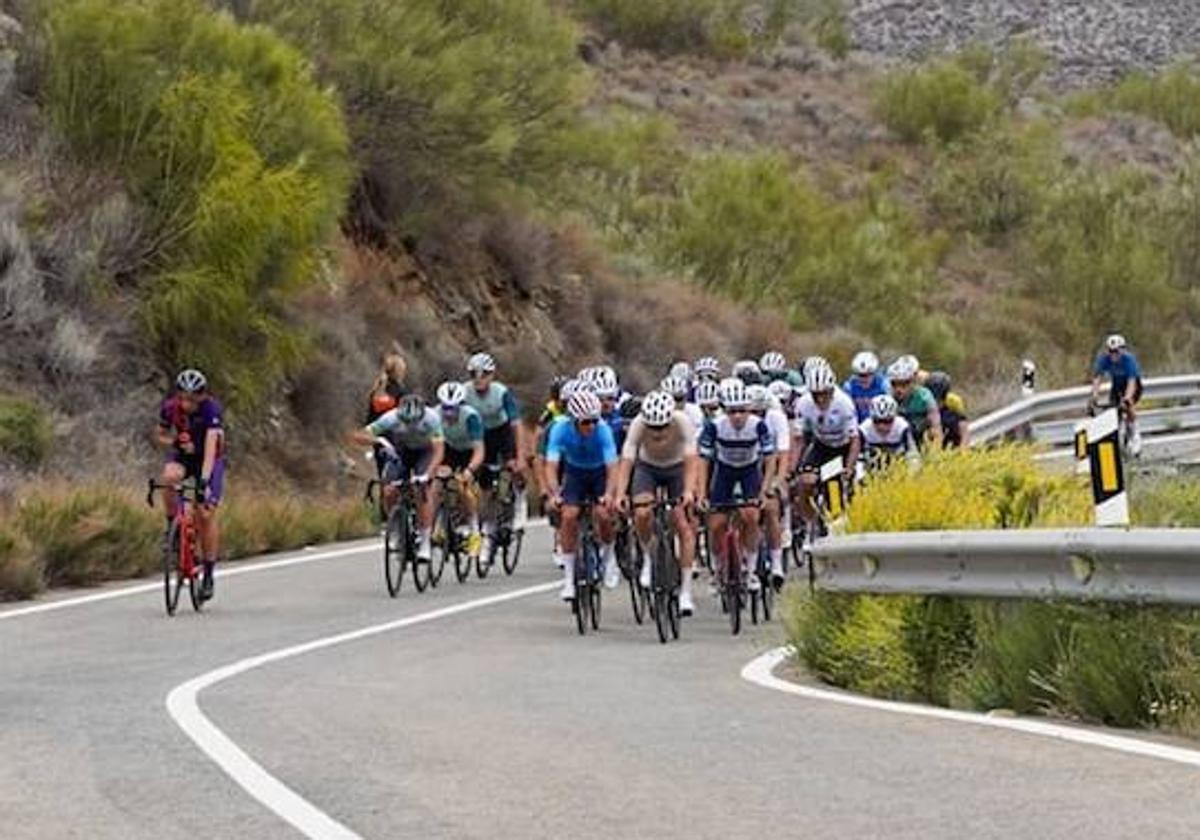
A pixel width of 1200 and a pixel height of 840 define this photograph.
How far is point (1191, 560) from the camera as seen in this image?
35.1 ft

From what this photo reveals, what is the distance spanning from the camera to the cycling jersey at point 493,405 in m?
23.8

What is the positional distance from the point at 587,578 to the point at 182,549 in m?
3.32

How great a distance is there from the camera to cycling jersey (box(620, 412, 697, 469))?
18609mm

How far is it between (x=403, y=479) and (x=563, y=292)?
65.2 ft

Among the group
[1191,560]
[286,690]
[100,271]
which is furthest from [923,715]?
[100,271]

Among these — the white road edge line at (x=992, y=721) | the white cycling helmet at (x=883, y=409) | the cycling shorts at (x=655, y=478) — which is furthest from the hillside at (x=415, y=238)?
the white road edge line at (x=992, y=721)

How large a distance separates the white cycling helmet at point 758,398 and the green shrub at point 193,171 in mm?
10748

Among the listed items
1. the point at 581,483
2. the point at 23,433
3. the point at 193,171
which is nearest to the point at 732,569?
the point at 581,483

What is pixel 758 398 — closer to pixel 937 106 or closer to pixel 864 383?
pixel 864 383

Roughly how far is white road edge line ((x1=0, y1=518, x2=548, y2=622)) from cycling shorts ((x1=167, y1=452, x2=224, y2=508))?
1512 millimetres

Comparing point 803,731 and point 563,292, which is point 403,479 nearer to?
point 803,731

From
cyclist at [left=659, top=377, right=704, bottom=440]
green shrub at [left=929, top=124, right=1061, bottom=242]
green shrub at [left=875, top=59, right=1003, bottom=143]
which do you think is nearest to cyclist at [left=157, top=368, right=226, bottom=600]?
cyclist at [left=659, top=377, right=704, bottom=440]

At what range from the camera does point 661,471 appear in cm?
1886

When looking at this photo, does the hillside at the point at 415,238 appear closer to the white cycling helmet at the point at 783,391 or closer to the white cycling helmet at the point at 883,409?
the white cycling helmet at the point at 783,391
